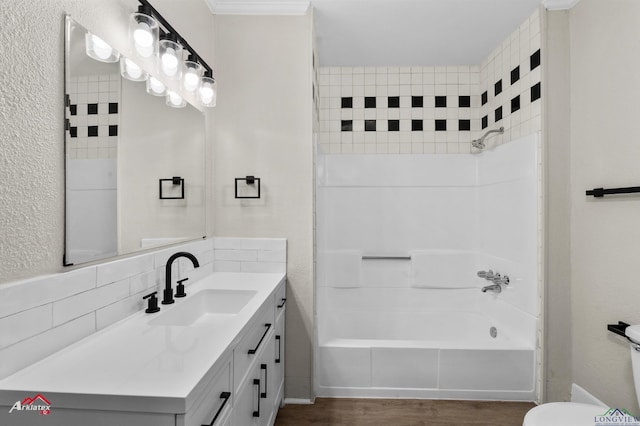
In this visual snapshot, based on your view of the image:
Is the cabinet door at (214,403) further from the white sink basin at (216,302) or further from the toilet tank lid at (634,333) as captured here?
the toilet tank lid at (634,333)

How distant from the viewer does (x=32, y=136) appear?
0.96 metres

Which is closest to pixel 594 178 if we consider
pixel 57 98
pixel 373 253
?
pixel 373 253

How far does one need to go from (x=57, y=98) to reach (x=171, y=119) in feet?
2.42

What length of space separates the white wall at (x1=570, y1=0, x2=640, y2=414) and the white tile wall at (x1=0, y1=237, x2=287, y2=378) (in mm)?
2265

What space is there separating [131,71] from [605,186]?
2404 mm

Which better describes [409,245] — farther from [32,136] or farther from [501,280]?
[32,136]

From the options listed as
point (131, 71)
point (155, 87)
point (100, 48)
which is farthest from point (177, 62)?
point (100, 48)

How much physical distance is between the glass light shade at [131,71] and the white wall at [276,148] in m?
0.76

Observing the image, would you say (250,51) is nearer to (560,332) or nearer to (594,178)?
(594,178)

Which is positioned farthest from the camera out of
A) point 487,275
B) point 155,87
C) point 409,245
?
point 409,245

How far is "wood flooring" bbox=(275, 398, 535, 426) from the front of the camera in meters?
2.00

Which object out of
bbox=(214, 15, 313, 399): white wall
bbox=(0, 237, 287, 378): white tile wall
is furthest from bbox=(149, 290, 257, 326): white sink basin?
bbox=(214, 15, 313, 399): white wall

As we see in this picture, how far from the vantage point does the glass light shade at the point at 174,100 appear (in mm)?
1730

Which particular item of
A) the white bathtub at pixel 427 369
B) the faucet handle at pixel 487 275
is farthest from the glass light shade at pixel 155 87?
the faucet handle at pixel 487 275
